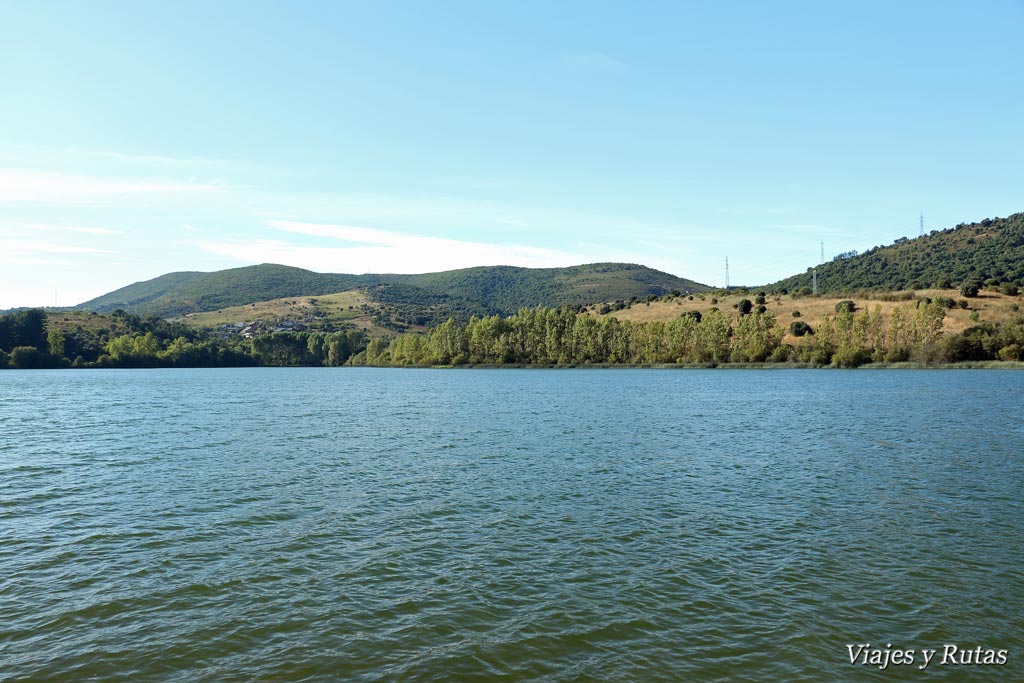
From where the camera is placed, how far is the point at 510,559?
19.2m

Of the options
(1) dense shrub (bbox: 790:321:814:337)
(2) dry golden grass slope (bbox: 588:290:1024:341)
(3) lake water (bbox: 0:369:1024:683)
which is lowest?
(3) lake water (bbox: 0:369:1024:683)

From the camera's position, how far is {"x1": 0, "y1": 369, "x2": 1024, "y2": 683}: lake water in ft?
43.5

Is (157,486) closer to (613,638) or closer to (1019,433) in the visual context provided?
(613,638)

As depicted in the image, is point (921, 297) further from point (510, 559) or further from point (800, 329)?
point (510, 559)

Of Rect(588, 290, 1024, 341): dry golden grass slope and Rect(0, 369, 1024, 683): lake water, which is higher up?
Rect(588, 290, 1024, 341): dry golden grass slope

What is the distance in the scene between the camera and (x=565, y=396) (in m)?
86.7

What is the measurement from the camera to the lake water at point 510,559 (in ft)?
43.5

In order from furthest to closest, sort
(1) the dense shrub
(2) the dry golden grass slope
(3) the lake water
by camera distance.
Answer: (1) the dense shrub → (2) the dry golden grass slope → (3) the lake water

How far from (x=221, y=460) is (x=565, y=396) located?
54575 mm

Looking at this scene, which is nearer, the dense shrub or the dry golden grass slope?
the dry golden grass slope

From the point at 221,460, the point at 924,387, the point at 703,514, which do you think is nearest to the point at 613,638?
the point at 703,514

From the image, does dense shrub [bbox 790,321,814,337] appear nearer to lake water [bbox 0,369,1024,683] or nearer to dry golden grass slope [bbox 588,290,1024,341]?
dry golden grass slope [bbox 588,290,1024,341]

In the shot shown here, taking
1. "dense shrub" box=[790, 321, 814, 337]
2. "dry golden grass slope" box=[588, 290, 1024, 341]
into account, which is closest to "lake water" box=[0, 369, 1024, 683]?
"dry golden grass slope" box=[588, 290, 1024, 341]

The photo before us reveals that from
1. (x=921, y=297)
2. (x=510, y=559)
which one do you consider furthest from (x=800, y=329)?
(x=510, y=559)
